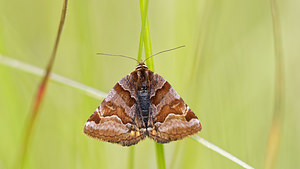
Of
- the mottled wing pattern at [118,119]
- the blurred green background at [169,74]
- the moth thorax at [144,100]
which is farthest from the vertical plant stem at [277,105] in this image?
the moth thorax at [144,100]

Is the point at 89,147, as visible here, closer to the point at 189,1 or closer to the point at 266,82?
the point at 189,1

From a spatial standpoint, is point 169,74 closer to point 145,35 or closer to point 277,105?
point 145,35

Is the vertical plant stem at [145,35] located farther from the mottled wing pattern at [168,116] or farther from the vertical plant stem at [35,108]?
the mottled wing pattern at [168,116]

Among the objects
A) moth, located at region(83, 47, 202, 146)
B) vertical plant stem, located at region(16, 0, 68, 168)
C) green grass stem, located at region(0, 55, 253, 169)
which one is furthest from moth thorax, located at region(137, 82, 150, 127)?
vertical plant stem, located at region(16, 0, 68, 168)

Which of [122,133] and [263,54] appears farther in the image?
[263,54]

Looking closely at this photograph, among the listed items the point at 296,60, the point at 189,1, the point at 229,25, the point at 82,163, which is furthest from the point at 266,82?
the point at 82,163

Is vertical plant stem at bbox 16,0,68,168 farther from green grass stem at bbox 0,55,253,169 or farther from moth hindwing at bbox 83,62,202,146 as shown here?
moth hindwing at bbox 83,62,202,146
